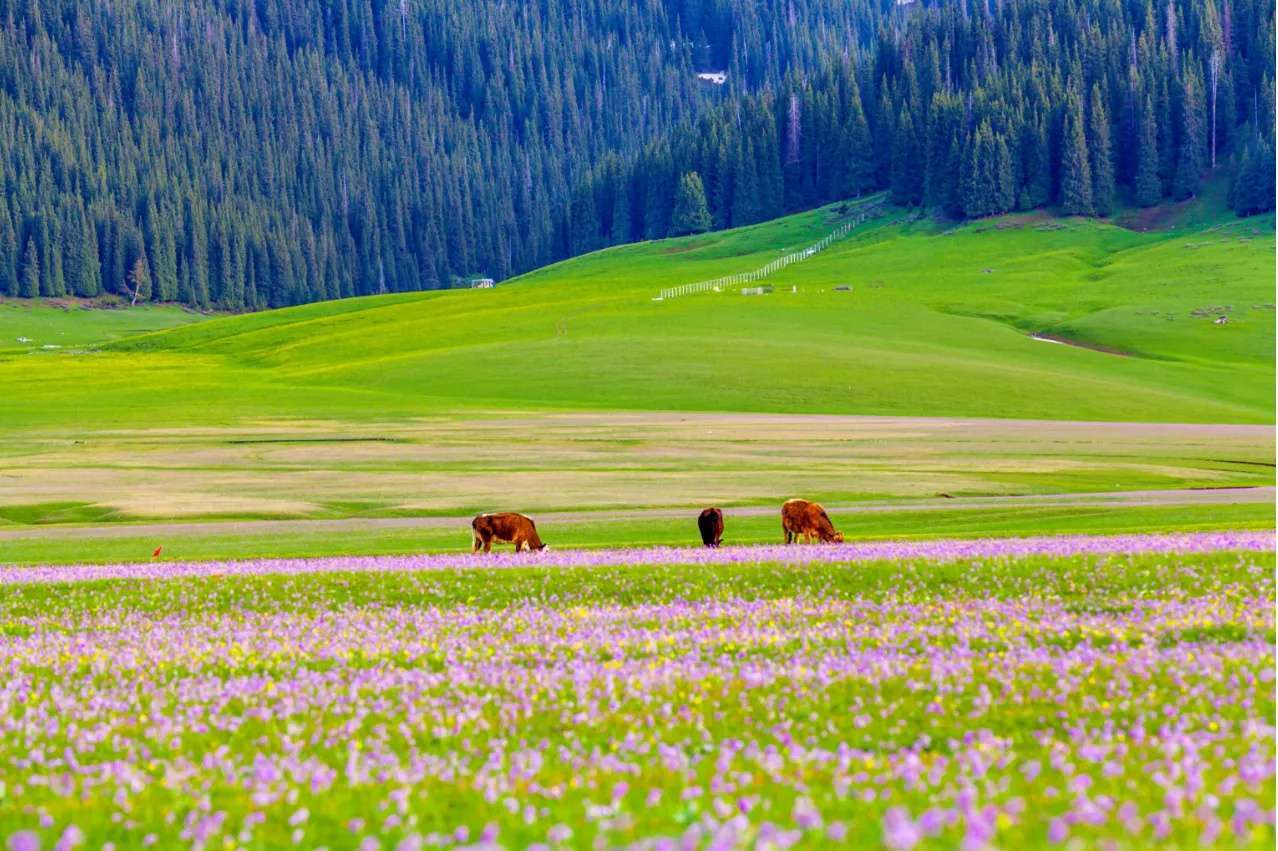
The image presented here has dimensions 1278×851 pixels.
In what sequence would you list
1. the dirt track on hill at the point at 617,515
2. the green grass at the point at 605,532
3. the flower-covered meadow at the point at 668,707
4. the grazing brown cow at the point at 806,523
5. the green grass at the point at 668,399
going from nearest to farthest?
the flower-covered meadow at the point at 668,707 < the grazing brown cow at the point at 806,523 < the green grass at the point at 605,532 < the dirt track on hill at the point at 617,515 < the green grass at the point at 668,399

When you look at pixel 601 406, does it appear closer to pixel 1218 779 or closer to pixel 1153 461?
pixel 1153 461

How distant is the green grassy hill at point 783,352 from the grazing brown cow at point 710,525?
6561cm

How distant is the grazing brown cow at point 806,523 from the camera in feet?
117

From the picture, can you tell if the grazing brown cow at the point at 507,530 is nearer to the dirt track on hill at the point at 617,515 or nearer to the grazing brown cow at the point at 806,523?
the grazing brown cow at the point at 806,523

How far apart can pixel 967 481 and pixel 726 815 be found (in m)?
48.6

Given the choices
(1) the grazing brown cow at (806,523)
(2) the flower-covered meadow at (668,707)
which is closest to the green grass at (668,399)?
(1) the grazing brown cow at (806,523)

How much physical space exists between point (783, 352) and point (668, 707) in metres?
108

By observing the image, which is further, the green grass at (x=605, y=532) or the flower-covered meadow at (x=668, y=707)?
the green grass at (x=605, y=532)

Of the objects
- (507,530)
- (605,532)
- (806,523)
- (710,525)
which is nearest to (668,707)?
(710,525)

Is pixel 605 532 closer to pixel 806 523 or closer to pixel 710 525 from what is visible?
pixel 710 525

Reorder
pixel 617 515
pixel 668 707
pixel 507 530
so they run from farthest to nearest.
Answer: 1. pixel 617 515
2. pixel 507 530
3. pixel 668 707

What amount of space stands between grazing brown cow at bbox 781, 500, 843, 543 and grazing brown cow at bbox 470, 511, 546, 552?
6269 millimetres

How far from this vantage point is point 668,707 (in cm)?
1508

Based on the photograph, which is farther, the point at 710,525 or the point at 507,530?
the point at 507,530
